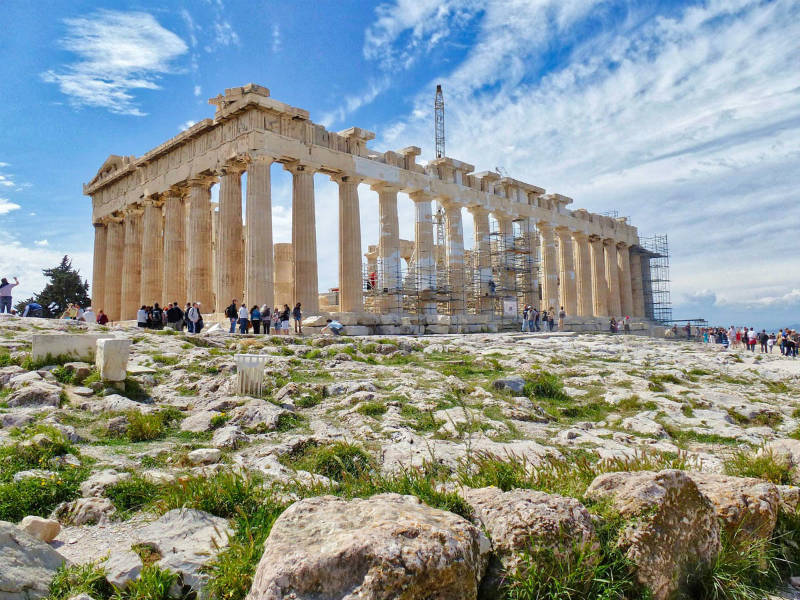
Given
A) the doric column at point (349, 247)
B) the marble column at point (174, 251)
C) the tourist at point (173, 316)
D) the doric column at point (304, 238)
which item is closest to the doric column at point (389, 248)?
the doric column at point (349, 247)

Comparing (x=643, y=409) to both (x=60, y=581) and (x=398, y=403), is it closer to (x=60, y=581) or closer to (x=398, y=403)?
(x=398, y=403)

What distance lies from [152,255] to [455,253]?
1630cm

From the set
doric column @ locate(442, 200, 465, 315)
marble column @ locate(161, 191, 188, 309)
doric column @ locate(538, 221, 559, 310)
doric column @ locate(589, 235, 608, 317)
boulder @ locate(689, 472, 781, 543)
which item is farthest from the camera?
doric column @ locate(589, 235, 608, 317)

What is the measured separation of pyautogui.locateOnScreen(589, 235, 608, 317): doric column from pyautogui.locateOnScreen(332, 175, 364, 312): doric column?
22.6 meters

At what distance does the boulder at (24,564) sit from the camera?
3.56 metres

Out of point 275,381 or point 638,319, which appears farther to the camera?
point 638,319

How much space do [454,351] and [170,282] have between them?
56.7ft

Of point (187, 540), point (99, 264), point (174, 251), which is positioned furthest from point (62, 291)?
point (187, 540)

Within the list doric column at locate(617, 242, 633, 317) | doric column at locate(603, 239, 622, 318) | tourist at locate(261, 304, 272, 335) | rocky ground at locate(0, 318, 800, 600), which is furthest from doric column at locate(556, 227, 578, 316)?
rocky ground at locate(0, 318, 800, 600)

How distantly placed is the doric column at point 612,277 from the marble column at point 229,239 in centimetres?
2960

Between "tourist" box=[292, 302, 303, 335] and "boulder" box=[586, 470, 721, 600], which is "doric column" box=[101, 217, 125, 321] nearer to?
"tourist" box=[292, 302, 303, 335]

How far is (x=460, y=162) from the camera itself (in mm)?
32156

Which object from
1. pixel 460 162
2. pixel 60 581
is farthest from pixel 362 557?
pixel 460 162

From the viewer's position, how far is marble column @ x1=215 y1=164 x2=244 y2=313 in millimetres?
25375
